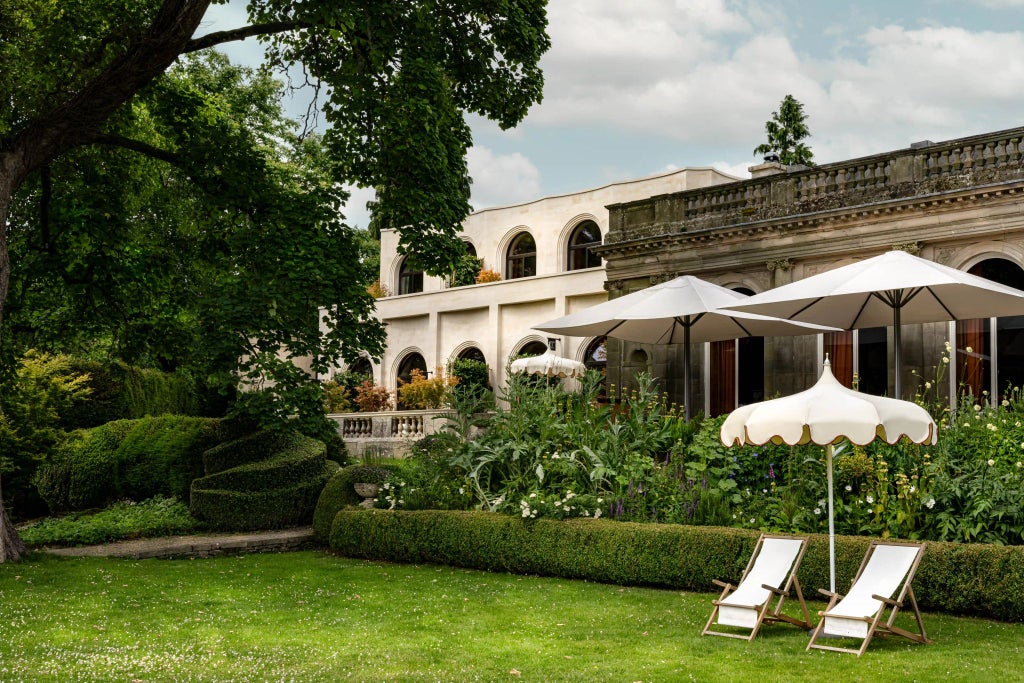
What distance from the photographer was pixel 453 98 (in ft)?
54.0

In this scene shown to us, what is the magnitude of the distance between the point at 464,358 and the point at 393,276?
5260mm

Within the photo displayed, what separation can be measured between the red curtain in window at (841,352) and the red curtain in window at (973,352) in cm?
228

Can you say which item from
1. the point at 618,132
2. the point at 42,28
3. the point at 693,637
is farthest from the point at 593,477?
the point at 618,132

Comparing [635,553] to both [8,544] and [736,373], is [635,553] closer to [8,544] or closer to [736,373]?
[8,544]

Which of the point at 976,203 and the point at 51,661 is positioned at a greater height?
the point at 976,203

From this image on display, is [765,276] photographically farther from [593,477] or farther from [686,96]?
[686,96]

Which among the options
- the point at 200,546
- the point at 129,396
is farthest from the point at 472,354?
the point at 200,546

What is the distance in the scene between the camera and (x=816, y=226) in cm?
2186

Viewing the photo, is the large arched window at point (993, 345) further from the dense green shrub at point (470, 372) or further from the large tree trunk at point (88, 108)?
the dense green shrub at point (470, 372)

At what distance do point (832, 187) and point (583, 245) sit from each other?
13.5 metres

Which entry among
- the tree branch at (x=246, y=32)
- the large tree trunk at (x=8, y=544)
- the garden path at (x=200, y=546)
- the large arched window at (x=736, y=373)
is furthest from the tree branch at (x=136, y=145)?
the large arched window at (x=736, y=373)

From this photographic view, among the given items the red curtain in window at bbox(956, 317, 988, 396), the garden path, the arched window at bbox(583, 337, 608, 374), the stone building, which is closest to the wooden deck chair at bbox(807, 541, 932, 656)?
the garden path

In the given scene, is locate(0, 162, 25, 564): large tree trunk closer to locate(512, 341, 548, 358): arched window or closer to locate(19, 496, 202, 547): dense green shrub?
locate(19, 496, 202, 547): dense green shrub

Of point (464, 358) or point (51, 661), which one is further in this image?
point (464, 358)
